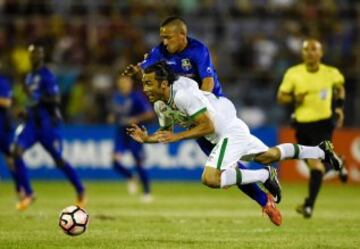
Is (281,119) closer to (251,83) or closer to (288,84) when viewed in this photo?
(251,83)

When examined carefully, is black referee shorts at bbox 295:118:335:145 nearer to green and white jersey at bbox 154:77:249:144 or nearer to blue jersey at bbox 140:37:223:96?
blue jersey at bbox 140:37:223:96

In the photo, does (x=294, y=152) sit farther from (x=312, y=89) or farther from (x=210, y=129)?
(x=312, y=89)

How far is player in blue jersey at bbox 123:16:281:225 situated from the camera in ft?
39.0

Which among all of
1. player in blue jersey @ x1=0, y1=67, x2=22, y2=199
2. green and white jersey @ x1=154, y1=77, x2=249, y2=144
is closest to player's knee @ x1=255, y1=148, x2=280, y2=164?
green and white jersey @ x1=154, y1=77, x2=249, y2=144

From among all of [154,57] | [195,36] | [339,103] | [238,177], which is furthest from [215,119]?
[195,36]

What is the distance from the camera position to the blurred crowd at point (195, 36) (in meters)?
26.0

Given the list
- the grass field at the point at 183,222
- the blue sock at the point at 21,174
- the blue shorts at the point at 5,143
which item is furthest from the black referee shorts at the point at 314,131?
the blue shorts at the point at 5,143

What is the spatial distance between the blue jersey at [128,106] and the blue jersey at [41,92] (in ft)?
16.8

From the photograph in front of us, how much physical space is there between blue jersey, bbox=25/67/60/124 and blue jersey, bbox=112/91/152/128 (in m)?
5.12

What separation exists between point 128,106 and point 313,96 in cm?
740

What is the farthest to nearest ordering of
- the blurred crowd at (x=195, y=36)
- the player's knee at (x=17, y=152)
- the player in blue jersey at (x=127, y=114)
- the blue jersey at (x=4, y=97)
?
the blurred crowd at (x=195, y=36) < the player in blue jersey at (x=127, y=114) < the blue jersey at (x=4, y=97) < the player's knee at (x=17, y=152)

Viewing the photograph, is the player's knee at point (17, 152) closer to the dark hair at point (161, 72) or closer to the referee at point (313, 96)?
the referee at point (313, 96)

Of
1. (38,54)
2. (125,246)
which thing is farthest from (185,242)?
(38,54)

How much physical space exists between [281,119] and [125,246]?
1638 centimetres
